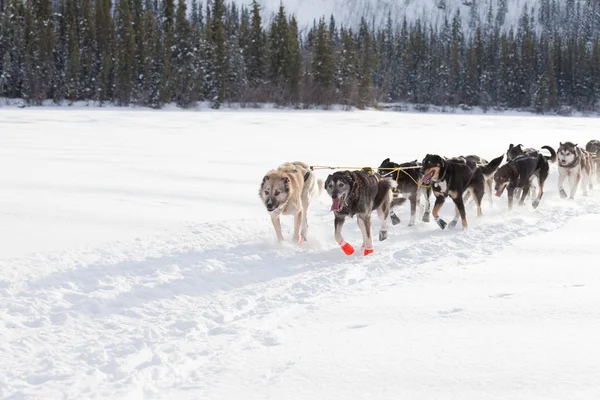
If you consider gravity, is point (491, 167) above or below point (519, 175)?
above

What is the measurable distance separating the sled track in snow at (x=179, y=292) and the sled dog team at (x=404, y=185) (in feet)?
0.99

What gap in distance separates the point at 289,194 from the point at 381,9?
15541 centimetres

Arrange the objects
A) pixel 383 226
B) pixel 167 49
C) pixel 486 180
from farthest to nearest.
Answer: pixel 167 49 < pixel 486 180 < pixel 383 226

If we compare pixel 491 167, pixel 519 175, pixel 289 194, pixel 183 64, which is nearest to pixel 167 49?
pixel 183 64

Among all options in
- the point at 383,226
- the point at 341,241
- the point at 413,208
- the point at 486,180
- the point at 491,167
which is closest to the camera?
the point at 341,241

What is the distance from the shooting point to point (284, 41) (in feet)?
165

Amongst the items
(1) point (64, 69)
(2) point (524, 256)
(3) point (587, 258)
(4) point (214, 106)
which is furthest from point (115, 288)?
(1) point (64, 69)

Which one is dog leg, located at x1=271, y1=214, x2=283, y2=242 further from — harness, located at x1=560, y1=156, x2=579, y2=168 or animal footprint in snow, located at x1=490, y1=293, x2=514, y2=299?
harness, located at x1=560, y1=156, x2=579, y2=168

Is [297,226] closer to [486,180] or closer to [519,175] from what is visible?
[486,180]

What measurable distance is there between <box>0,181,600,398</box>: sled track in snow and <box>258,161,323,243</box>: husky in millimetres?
223

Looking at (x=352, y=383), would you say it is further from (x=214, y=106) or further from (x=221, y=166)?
(x=214, y=106)

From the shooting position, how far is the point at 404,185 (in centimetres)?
714

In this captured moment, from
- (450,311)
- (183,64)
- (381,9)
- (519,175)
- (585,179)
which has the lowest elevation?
(450,311)

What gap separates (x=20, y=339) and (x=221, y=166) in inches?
309
